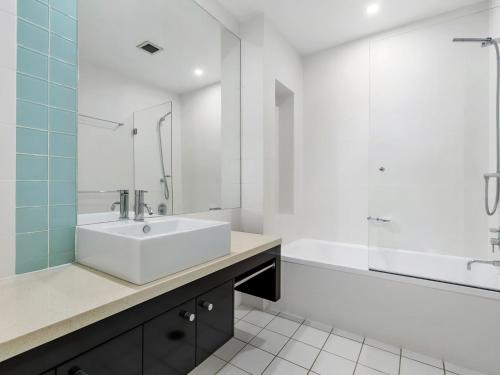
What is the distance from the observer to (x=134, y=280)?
0.92m

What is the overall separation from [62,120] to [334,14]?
224 centimetres

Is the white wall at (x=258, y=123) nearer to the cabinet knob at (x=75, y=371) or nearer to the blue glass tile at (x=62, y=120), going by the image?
the blue glass tile at (x=62, y=120)

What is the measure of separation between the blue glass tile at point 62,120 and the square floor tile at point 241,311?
6.10 ft

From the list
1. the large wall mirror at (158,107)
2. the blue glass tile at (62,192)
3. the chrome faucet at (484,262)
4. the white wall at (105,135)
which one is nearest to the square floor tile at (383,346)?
the chrome faucet at (484,262)

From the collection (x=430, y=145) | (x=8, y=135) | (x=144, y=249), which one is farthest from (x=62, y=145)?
(x=430, y=145)

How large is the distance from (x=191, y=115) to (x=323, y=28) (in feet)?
5.21

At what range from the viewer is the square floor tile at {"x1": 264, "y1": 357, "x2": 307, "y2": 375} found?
5.05 ft

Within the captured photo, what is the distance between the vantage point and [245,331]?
78.1 inches

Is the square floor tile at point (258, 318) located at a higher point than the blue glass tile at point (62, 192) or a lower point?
lower

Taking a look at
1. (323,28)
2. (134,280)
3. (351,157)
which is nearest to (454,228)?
(351,157)

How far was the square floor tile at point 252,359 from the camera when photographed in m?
1.58

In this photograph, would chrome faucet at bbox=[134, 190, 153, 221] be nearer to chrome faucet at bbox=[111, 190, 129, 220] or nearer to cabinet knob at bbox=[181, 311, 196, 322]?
chrome faucet at bbox=[111, 190, 129, 220]

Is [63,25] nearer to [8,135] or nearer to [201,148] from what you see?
[8,135]

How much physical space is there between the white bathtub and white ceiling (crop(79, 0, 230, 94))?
1.69 meters
